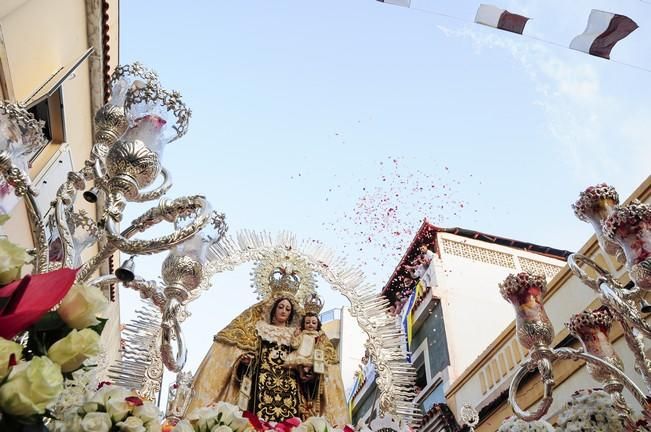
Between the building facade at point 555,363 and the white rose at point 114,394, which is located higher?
the building facade at point 555,363

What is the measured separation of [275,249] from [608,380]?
6.80 feet

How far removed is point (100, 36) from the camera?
592cm

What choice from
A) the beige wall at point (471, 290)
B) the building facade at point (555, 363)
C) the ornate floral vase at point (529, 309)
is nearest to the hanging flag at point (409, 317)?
the beige wall at point (471, 290)

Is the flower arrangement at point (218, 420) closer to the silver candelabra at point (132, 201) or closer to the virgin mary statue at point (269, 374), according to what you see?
the silver candelabra at point (132, 201)

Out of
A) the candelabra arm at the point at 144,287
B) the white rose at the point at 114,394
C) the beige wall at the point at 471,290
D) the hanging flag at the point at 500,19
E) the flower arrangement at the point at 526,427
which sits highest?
the beige wall at the point at 471,290

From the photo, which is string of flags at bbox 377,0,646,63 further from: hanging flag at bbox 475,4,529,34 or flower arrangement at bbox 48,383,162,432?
flower arrangement at bbox 48,383,162,432

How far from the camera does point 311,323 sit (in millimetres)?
2926

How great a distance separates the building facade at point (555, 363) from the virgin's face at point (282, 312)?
2831 mm

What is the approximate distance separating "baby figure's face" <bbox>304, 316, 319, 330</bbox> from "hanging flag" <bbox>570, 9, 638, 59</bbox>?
2.18 meters

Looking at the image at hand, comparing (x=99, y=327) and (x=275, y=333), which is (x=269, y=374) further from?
(x=99, y=327)

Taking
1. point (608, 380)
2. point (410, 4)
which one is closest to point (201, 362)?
point (608, 380)

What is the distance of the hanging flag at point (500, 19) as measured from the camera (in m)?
3.04

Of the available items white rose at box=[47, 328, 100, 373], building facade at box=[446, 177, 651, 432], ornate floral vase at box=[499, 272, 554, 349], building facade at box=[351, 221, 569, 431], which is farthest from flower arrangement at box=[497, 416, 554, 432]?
building facade at box=[351, 221, 569, 431]

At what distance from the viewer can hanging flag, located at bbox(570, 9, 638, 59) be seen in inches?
109
